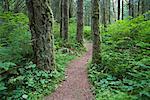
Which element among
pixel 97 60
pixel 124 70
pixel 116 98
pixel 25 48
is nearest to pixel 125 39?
pixel 97 60

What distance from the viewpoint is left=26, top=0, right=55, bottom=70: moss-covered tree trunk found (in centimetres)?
888

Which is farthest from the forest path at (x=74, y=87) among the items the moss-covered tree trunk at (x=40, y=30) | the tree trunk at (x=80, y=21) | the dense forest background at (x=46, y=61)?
the tree trunk at (x=80, y=21)

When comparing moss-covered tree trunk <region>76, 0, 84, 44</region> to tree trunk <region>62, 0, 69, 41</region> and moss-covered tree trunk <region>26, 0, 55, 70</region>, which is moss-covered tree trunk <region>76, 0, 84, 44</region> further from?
moss-covered tree trunk <region>26, 0, 55, 70</region>

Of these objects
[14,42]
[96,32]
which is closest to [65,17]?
[96,32]

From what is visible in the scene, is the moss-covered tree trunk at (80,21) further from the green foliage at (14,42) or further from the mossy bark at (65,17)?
the green foliage at (14,42)

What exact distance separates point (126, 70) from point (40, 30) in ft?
11.7

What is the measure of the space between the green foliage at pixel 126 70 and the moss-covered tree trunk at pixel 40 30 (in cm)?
197

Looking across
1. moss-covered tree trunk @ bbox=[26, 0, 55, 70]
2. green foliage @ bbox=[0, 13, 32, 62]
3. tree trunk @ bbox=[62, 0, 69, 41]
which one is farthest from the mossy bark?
moss-covered tree trunk @ bbox=[26, 0, 55, 70]

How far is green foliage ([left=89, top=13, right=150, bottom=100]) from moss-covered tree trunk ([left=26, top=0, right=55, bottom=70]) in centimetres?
197

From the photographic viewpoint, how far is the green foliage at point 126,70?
6018 mm

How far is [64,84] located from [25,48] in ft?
7.58

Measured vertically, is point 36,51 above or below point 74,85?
above

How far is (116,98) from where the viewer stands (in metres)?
6.01

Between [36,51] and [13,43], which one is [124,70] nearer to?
[36,51]
